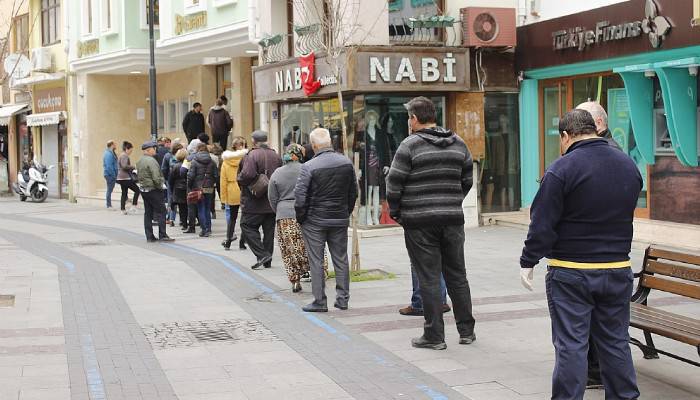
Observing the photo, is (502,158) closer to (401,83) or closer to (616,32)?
(401,83)

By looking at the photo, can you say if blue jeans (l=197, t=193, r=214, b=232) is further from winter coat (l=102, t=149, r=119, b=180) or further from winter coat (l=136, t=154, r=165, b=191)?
winter coat (l=102, t=149, r=119, b=180)

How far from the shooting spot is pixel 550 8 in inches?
672

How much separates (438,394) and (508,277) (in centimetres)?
550

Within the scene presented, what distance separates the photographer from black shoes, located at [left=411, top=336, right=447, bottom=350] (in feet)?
26.3

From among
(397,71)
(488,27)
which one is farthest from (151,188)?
(488,27)

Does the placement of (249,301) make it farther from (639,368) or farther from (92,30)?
(92,30)

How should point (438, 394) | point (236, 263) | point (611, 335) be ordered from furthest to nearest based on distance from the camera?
point (236, 263) → point (438, 394) → point (611, 335)

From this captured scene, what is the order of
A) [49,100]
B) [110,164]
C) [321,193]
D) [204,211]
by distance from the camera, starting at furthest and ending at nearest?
[49,100] → [110,164] → [204,211] → [321,193]

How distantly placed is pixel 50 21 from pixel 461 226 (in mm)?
26960

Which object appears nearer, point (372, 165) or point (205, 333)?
point (205, 333)

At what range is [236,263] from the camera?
14.0 meters

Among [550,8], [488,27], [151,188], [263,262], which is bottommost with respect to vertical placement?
[263,262]

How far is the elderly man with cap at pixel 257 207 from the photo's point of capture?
43.2ft

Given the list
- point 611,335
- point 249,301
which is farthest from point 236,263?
point 611,335
